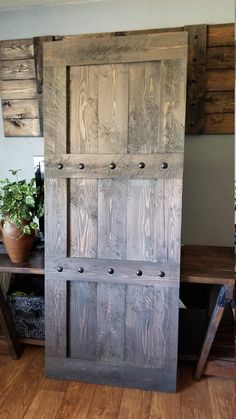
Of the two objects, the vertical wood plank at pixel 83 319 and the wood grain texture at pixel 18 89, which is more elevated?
the wood grain texture at pixel 18 89

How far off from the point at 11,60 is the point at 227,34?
1345 millimetres

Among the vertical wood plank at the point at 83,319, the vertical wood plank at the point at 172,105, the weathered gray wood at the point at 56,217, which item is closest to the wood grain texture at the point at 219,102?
the vertical wood plank at the point at 172,105

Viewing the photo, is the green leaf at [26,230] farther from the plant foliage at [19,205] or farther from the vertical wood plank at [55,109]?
the vertical wood plank at [55,109]

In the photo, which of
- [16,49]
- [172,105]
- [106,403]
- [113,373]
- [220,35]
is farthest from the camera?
[16,49]

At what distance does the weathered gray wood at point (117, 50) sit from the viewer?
1.54 m

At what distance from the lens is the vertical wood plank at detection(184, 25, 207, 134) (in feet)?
6.46

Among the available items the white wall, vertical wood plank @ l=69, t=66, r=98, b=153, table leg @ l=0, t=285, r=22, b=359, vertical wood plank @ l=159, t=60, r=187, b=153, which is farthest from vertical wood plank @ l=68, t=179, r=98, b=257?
the white wall

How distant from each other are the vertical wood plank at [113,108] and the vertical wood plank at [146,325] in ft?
2.38

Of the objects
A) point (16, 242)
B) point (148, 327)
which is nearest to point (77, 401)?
point (148, 327)

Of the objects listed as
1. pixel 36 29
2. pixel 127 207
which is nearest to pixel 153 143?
pixel 127 207

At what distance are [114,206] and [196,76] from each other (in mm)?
956

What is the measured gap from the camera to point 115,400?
1695mm

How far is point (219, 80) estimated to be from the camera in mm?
1982

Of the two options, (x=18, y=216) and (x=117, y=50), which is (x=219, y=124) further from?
(x=18, y=216)
